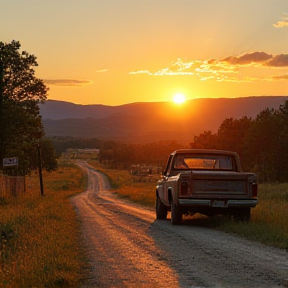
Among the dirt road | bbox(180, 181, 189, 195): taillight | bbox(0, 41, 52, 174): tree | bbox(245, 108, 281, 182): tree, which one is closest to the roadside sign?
bbox(0, 41, 52, 174): tree

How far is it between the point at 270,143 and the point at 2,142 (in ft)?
149

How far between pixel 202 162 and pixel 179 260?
8.06m

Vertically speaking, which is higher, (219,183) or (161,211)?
(219,183)

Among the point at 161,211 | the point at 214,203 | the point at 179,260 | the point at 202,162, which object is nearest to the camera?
the point at 179,260

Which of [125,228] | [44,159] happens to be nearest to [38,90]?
[125,228]

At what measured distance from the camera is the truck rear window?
17.5 metres

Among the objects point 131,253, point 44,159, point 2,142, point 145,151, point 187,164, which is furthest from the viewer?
point 145,151

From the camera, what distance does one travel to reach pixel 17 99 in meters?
37.2

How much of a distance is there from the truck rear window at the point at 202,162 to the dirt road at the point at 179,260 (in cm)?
338

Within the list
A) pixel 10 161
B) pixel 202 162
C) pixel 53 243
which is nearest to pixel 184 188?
pixel 202 162

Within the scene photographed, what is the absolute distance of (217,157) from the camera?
Answer: 57.8ft

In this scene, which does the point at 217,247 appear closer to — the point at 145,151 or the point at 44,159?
the point at 44,159

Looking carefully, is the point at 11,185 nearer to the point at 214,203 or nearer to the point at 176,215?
the point at 176,215

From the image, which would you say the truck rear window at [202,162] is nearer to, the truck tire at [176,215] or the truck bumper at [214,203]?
the truck tire at [176,215]
